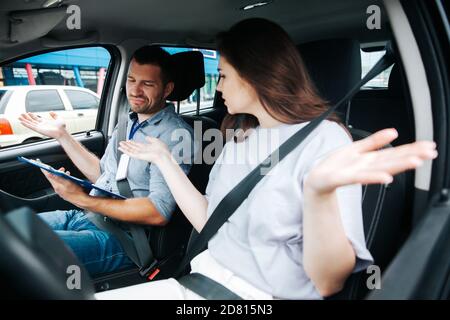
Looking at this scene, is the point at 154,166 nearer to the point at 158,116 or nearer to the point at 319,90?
the point at 158,116

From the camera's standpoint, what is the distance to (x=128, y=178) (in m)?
1.81

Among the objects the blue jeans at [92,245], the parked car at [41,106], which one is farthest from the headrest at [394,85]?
the parked car at [41,106]

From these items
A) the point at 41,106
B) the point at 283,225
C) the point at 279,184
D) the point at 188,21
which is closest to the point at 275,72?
the point at 279,184

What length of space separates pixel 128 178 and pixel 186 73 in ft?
2.61

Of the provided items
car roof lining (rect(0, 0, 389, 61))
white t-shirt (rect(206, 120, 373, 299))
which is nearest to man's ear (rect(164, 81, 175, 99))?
car roof lining (rect(0, 0, 389, 61))

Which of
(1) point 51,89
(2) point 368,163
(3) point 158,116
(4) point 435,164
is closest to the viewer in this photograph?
(2) point 368,163

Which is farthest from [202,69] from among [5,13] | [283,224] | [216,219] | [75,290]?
[75,290]

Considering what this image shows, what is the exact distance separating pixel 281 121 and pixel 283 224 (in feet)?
1.28

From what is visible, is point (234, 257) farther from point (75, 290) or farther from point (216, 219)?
point (75, 290)

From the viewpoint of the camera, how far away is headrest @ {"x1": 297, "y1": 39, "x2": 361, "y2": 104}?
1680mm

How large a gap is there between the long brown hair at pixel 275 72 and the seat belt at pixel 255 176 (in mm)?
109

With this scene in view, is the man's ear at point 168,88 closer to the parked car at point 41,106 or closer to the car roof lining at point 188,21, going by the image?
the car roof lining at point 188,21

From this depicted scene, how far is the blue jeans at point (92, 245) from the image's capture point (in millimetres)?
1639
